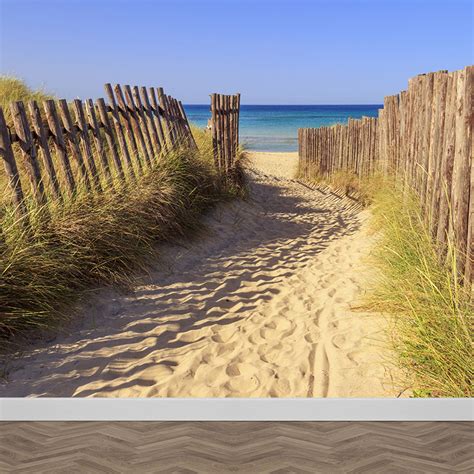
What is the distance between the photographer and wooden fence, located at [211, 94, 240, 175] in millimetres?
9719

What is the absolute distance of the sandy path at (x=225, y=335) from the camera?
149 inches

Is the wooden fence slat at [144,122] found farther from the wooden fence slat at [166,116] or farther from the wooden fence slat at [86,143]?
the wooden fence slat at [86,143]

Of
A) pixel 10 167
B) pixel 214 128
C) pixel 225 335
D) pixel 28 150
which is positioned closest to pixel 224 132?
pixel 214 128

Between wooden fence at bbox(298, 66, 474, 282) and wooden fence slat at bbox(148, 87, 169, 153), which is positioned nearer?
wooden fence at bbox(298, 66, 474, 282)

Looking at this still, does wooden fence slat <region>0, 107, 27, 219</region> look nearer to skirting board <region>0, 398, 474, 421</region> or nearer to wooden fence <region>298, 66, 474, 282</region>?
skirting board <region>0, 398, 474, 421</region>

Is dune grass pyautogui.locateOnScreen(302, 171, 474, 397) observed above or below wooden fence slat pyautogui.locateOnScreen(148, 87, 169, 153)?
below

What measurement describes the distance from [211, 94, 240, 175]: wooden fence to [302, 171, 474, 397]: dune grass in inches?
177

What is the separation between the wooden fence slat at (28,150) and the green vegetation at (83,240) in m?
0.11

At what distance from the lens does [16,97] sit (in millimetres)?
11539

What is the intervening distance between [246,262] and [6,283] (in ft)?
9.79

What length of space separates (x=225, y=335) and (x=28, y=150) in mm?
2280

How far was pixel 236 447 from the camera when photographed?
9.18 ft

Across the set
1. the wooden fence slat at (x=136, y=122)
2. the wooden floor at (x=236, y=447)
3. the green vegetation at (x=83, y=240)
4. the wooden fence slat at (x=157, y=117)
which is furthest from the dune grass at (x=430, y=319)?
the wooden fence slat at (x=157, y=117)

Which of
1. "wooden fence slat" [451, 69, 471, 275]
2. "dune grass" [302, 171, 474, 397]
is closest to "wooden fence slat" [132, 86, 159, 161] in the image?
"dune grass" [302, 171, 474, 397]
